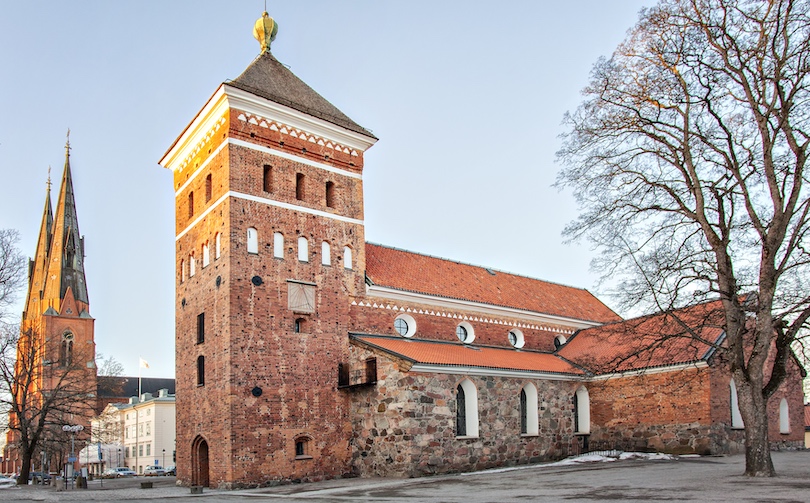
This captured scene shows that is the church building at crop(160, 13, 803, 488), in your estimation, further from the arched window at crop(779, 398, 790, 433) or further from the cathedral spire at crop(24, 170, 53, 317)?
the cathedral spire at crop(24, 170, 53, 317)

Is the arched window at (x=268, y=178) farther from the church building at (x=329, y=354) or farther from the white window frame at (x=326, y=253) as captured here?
the white window frame at (x=326, y=253)

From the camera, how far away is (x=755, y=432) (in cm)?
1667

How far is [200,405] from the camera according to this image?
24.8m

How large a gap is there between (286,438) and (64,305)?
5608cm

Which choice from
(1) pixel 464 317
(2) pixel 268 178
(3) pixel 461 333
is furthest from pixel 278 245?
(3) pixel 461 333

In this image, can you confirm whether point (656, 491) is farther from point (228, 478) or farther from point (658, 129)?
point (228, 478)

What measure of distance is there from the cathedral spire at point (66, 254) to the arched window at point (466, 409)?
191 ft

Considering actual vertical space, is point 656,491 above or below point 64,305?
below

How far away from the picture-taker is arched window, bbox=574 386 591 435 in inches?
1187

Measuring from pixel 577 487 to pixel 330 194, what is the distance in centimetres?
1530

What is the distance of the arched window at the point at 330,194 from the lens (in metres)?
27.5

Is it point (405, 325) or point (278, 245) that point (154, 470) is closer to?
point (405, 325)

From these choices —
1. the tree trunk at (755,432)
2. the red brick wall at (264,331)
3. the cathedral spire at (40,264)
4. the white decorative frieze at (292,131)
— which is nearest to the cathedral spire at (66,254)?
the cathedral spire at (40,264)

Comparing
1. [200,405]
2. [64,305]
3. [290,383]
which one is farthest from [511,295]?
[64,305]
